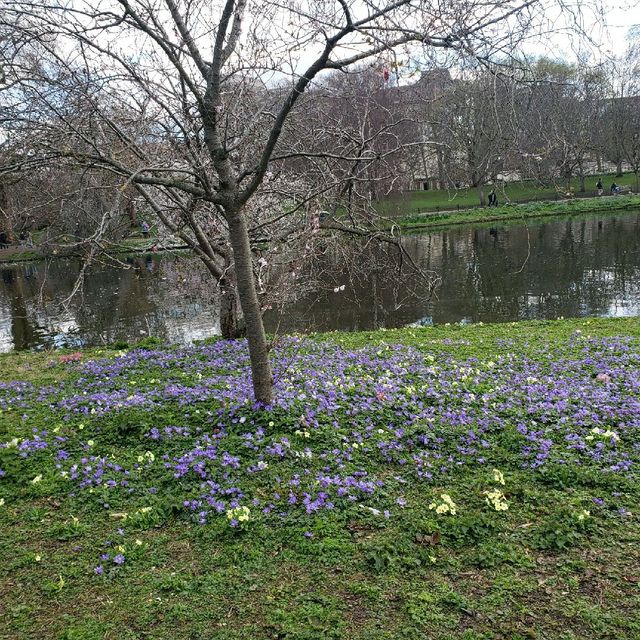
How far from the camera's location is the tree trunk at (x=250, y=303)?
5.77 meters

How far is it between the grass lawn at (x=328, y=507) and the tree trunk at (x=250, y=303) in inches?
11.9

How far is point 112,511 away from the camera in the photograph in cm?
467

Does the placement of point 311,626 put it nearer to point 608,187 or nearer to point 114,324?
point 114,324

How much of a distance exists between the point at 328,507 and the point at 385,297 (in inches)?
648

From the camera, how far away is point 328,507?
4535 mm

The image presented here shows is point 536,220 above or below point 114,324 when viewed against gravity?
above

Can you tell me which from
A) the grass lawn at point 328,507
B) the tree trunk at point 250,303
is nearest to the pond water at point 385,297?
the grass lawn at point 328,507

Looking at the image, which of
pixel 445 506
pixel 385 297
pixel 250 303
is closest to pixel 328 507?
pixel 445 506

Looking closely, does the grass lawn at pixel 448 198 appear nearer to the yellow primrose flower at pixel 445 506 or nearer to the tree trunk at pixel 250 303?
the tree trunk at pixel 250 303

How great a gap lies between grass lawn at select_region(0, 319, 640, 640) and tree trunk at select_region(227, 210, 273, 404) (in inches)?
11.9

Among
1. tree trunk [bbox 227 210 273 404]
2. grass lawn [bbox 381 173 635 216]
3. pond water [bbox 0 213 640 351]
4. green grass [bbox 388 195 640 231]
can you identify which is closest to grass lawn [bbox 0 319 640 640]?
tree trunk [bbox 227 210 273 404]

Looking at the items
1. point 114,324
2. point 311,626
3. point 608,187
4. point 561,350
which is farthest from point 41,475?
point 608,187

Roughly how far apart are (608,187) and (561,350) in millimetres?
56082

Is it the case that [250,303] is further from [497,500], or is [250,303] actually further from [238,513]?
[497,500]
